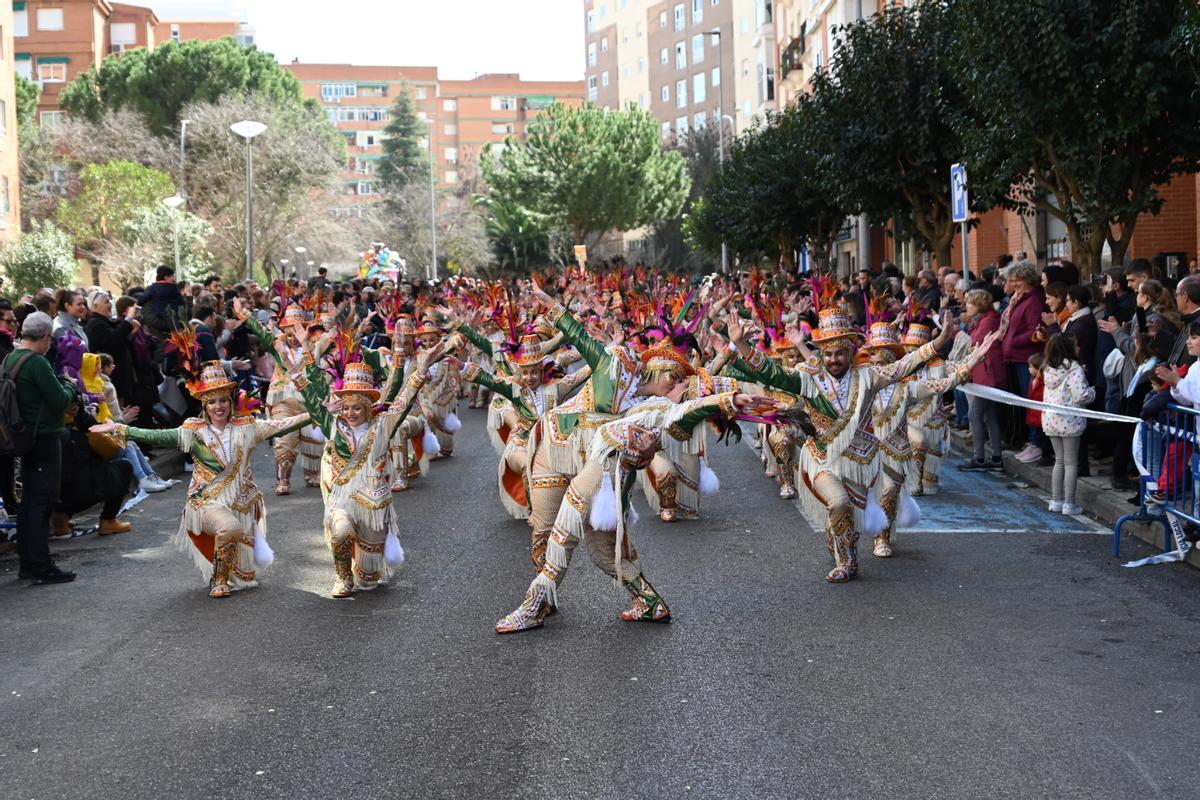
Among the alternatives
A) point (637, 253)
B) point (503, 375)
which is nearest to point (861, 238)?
point (503, 375)

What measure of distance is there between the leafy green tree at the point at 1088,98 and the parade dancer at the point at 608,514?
798 cm

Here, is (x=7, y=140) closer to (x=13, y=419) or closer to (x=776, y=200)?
(x=776, y=200)

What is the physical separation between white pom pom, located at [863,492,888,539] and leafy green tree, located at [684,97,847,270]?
2115cm

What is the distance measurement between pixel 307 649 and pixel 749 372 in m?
3.02

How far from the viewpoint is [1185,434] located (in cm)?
912

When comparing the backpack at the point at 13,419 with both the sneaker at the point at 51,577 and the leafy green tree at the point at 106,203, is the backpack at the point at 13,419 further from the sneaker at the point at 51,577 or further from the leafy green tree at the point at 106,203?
the leafy green tree at the point at 106,203

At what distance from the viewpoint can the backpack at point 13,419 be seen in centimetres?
944

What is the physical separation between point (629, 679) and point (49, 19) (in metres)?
84.1

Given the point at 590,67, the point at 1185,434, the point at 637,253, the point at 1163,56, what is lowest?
the point at 1185,434

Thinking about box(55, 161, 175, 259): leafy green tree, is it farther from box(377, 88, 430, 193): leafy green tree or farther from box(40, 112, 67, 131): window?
box(377, 88, 430, 193): leafy green tree

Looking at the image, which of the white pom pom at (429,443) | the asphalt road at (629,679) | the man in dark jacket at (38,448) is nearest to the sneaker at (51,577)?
the man in dark jacket at (38,448)

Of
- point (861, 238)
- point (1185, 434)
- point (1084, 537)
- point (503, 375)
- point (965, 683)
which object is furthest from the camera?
point (861, 238)

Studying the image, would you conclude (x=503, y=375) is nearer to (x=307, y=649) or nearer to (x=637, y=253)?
(x=307, y=649)

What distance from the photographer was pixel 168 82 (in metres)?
68.9
